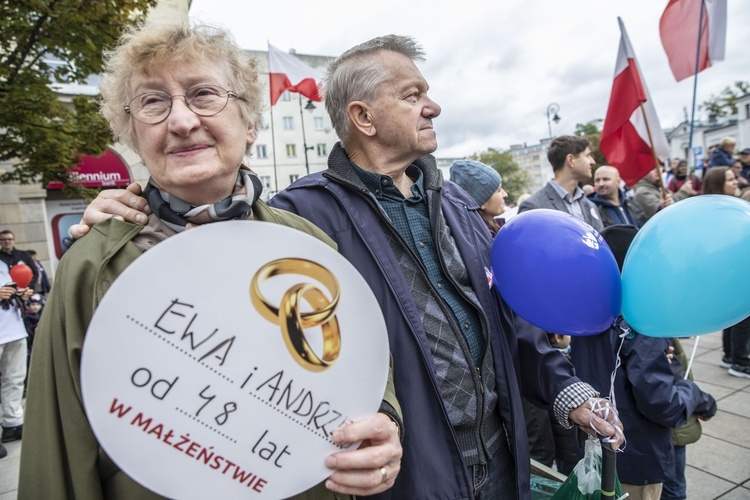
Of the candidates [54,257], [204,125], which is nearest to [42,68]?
[204,125]

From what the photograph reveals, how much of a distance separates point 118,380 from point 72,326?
0.76 feet

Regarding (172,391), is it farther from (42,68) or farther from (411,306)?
(42,68)

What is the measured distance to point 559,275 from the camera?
1.62 m

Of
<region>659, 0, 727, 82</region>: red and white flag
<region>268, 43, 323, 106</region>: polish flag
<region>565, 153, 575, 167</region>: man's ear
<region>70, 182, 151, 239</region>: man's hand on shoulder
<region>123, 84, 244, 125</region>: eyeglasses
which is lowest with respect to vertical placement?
<region>70, 182, 151, 239</region>: man's hand on shoulder

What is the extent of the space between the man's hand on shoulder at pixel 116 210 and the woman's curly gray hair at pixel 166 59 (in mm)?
154

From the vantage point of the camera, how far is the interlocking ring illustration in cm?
96

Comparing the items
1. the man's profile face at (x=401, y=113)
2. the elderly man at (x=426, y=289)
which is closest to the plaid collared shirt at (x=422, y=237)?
the elderly man at (x=426, y=289)

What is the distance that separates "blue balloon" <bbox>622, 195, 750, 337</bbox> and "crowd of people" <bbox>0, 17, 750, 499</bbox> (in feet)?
0.87

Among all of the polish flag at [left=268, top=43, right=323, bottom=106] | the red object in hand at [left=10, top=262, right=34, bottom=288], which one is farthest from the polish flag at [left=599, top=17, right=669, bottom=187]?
the red object in hand at [left=10, top=262, right=34, bottom=288]

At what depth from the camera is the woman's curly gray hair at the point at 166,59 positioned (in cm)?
114

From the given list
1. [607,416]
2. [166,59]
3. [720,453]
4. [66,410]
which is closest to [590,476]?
[607,416]

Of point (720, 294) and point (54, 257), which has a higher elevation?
point (720, 294)

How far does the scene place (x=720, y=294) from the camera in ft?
4.80

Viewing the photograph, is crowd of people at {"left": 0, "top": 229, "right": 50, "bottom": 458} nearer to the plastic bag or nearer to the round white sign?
the round white sign
